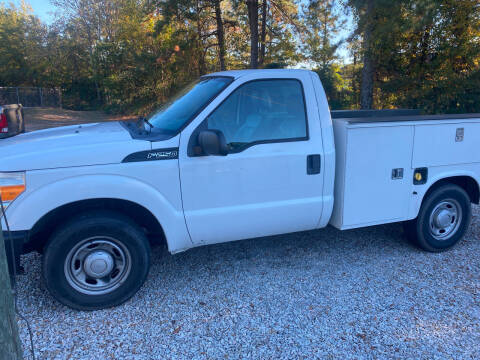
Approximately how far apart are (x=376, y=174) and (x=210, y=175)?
5.90ft

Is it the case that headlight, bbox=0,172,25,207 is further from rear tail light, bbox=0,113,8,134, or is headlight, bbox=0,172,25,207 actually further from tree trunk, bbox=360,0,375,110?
tree trunk, bbox=360,0,375,110

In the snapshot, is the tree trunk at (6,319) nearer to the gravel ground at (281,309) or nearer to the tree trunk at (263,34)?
Result: the gravel ground at (281,309)

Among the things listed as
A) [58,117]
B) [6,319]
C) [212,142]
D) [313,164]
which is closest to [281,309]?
[313,164]

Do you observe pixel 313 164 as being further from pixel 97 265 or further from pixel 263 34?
pixel 263 34

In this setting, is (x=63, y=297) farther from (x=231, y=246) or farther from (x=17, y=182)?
(x=231, y=246)

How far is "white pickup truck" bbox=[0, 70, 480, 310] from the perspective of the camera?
3311mm

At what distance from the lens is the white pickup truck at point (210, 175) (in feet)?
10.9

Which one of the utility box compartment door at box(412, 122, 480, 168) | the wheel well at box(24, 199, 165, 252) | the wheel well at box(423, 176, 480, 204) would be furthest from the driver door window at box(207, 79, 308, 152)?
the wheel well at box(423, 176, 480, 204)

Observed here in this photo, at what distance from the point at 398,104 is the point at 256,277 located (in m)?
Answer: 9.89

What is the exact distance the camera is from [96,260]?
11.3ft

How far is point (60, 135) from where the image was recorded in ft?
12.3

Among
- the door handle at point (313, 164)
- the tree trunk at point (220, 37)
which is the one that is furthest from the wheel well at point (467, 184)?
the tree trunk at point (220, 37)

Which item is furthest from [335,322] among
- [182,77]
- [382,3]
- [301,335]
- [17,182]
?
[182,77]

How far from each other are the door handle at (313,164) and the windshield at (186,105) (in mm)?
1073
